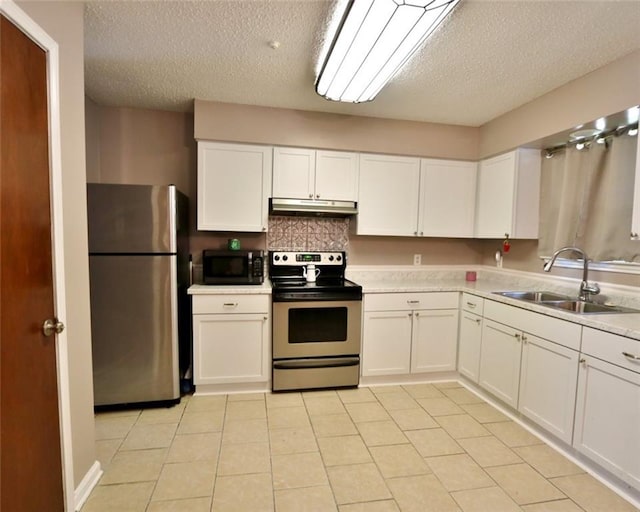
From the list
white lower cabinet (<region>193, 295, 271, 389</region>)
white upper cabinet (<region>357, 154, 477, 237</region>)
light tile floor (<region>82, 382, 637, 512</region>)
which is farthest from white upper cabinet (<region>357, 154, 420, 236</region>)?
light tile floor (<region>82, 382, 637, 512</region>)

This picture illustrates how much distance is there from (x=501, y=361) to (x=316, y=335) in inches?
56.1

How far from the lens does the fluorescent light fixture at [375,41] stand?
1.48 m

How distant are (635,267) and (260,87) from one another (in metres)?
2.86

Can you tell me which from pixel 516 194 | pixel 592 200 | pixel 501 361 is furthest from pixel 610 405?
pixel 516 194

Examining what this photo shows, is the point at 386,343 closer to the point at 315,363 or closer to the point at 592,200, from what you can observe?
Answer: the point at 315,363

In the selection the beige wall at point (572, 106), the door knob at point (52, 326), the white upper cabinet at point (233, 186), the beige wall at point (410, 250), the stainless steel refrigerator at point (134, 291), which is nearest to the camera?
the door knob at point (52, 326)

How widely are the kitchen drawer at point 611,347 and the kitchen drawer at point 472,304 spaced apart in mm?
882

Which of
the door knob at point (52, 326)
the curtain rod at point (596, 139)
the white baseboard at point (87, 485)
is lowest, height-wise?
the white baseboard at point (87, 485)

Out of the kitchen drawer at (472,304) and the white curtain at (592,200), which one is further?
the kitchen drawer at (472,304)

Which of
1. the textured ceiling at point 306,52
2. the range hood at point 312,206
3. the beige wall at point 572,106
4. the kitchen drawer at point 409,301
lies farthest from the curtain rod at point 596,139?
the range hood at point 312,206

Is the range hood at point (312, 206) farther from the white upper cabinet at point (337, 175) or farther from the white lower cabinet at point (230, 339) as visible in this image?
the white lower cabinet at point (230, 339)

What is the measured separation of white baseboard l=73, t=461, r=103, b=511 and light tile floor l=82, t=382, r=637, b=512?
0.10ft

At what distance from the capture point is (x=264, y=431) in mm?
2191

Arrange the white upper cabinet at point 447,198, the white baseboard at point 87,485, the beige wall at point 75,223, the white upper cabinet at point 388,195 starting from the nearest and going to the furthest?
the beige wall at point 75,223
the white baseboard at point 87,485
the white upper cabinet at point 388,195
the white upper cabinet at point 447,198
